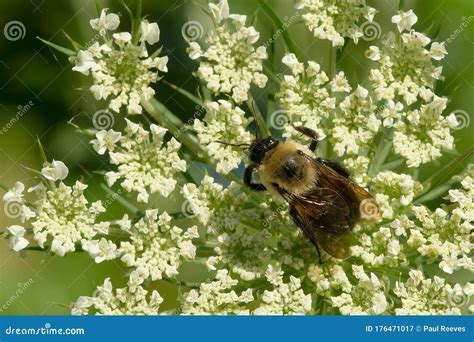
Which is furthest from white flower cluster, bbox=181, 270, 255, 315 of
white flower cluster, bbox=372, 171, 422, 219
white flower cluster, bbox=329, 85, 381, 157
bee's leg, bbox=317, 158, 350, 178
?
white flower cluster, bbox=329, 85, 381, 157

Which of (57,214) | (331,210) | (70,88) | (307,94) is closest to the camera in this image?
(331,210)

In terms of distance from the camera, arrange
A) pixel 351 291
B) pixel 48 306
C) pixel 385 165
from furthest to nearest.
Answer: pixel 48 306 → pixel 385 165 → pixel 351 291

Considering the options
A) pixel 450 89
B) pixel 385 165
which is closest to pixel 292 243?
pixel 385 165

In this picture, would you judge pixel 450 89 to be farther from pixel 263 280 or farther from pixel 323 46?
pixel 263 280

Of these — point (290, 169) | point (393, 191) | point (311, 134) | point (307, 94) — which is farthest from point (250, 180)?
point (393, 191)

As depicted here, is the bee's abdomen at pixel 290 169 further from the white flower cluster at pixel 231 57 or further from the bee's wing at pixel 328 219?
the white flower cluster at pixel 231 57

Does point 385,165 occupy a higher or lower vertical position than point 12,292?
higher

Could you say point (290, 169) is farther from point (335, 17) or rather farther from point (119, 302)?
point (119, 302)

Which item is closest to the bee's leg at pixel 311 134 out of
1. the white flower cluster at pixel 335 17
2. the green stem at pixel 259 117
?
the green stem at pixel 259 117
